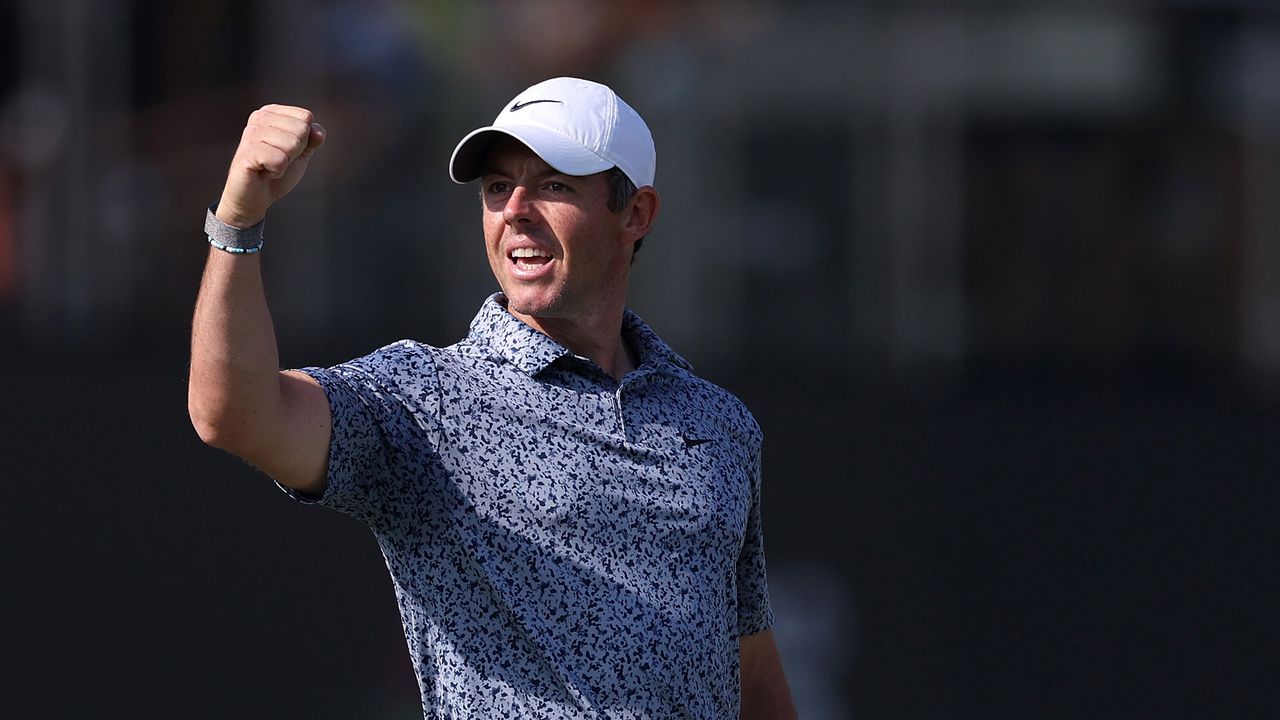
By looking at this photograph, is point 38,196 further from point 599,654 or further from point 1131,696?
point 1131,696

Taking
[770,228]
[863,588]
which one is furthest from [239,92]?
[863,588]

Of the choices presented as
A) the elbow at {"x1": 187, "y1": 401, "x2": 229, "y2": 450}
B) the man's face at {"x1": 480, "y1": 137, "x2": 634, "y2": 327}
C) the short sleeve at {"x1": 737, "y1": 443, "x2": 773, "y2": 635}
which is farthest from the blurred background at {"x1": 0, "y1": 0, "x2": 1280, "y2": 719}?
the elbow at {"x1": 187, "y1": 401, "x2": 229, "y2": 450}

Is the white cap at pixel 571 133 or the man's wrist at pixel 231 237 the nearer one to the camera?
the man's wrist at pixel 231 237

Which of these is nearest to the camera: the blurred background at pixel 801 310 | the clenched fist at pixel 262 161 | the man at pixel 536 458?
the clenched fist at pixel 262 161

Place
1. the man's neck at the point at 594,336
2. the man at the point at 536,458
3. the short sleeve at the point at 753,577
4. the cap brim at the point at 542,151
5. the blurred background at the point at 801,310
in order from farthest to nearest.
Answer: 1. the blurred background at the point at 801,310
2. the short sleeve at the point at 753,577
3. the man's neck at the point at 594,336
4. the cap brim at the point at 542,151
5. the man at the point at 536,458

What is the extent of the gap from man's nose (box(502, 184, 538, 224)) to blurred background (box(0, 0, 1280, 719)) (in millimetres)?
2996

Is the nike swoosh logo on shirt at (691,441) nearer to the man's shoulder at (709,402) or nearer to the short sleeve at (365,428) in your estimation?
the man's shoulder at (709,402)

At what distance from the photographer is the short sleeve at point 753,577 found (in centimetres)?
299

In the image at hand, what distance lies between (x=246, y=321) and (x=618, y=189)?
2.47ft

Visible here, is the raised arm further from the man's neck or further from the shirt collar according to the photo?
the man's neck

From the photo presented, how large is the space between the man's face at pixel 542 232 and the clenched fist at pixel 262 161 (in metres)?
0.48

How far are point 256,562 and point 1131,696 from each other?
126 inches

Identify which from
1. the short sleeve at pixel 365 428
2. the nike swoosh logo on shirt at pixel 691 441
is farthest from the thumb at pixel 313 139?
the nike swoosh logo on shirt at pixel 691 441

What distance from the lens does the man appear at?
2.43 meters
